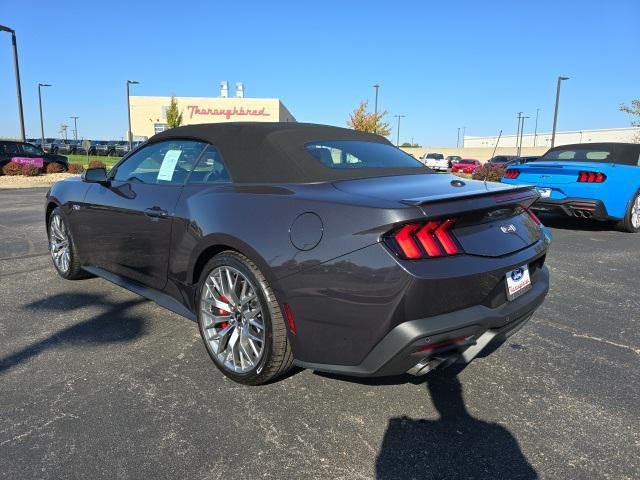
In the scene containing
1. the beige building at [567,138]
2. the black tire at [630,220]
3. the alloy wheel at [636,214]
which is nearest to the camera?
the black tire at [630,220]

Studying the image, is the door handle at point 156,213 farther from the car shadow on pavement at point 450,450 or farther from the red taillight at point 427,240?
the car shadow on pavement at point 450,450

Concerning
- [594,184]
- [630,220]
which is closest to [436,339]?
[594,184]

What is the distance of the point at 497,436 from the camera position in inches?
91.6

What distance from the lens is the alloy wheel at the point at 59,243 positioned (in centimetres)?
466

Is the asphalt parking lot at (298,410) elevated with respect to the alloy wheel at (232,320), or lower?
lower

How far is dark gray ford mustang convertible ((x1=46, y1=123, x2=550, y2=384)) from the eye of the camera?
2137 mm

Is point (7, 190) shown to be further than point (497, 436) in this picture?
Yes

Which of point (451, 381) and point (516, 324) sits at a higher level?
point (516, 324)

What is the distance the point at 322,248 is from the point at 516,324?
3.82 feet

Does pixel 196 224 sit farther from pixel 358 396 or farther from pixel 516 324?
pixel 516 324

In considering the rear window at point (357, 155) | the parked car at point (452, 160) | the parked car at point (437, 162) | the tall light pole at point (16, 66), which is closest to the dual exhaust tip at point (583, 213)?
the rear window at point (357, 155)

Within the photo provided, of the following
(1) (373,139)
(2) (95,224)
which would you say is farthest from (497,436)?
(2) (95,224)

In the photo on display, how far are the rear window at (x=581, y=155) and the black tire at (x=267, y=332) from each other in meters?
7.35

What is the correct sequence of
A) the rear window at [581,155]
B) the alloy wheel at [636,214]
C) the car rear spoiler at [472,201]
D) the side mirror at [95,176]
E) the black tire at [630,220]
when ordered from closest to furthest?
the car rear spoiler at [472,201]
the side mirror at [95,176]
the black tire at [630,220]
the alloy wheel at [636,214]
the rear window at [581,155]
